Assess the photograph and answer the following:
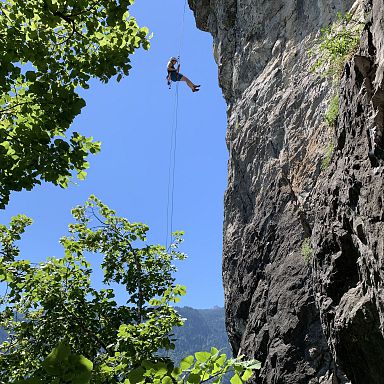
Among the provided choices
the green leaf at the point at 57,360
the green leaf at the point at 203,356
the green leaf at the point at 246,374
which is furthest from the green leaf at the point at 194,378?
the green leaf at the point at 57,360

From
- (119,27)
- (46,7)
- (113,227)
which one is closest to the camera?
(46,7)

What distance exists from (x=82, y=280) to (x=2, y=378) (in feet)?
8.54

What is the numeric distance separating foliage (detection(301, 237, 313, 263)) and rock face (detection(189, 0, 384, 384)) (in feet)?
0.66

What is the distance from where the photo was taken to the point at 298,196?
13359 millimetres

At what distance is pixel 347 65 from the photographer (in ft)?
26.2

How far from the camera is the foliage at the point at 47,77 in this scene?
5.60 metres

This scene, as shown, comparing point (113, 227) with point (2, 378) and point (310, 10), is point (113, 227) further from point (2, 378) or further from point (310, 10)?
point (310, 10)

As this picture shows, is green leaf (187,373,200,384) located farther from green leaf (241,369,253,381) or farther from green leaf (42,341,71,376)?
green leaf (42,341,71,376)

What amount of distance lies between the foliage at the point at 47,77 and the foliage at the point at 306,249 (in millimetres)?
7388

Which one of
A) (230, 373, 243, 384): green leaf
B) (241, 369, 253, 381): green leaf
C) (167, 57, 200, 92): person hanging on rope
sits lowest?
(230, 373, 243, 384): green leaf

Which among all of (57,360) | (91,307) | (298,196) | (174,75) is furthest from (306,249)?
(174,75)

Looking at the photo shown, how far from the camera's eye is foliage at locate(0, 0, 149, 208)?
5598 millimetres

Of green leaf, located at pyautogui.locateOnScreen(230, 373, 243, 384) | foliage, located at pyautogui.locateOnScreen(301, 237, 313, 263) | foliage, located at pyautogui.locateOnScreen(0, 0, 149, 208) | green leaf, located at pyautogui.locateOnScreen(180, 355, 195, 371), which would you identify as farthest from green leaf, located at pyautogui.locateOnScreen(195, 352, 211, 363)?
foliage, located at pyautogui.locateOnScreen(301, 237, 313, 263)

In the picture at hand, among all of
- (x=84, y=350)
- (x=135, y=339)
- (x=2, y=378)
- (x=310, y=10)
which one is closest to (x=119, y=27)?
(x=135, y=339)
